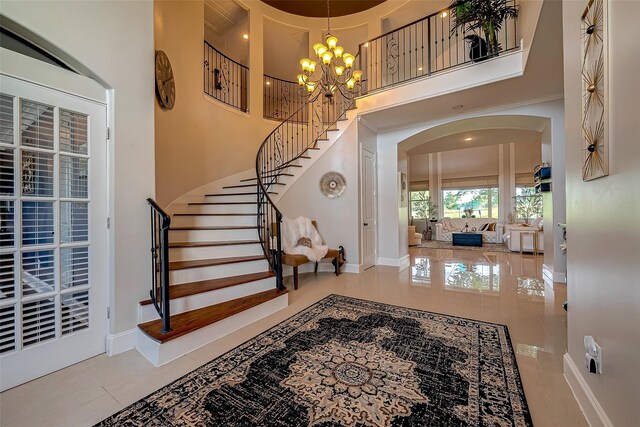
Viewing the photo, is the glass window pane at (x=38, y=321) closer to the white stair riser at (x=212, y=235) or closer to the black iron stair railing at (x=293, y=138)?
the white stair riser at (x=212, y=235)

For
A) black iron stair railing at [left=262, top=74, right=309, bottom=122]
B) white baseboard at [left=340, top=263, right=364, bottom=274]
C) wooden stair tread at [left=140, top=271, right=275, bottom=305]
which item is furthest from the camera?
black iron stair railing at [left=262, top=74, right=309, bottom=122]

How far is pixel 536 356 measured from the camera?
1.91 metres

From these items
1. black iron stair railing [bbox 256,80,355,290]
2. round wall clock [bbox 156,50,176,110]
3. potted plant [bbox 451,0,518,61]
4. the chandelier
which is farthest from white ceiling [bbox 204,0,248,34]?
potted plant [bbox 451,0,518,61]

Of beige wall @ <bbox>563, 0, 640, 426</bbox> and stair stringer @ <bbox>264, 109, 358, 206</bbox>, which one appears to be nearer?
beige wall @ <bbox>563, 0, 640, 426</bbox>

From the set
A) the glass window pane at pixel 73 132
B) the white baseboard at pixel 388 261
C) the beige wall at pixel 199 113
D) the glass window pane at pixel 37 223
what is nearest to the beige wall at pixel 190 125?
the beige wall at pixel 199 113

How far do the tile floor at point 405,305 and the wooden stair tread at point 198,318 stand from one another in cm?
20

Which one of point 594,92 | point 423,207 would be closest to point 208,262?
point 594,92

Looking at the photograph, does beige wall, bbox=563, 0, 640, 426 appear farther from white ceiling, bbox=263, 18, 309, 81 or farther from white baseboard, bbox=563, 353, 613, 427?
white ceiling, bbox=263, 18, 309, 81

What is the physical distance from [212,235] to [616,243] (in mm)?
3586

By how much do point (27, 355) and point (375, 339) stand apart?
8.26 feet

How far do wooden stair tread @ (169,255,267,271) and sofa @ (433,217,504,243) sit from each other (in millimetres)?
8561

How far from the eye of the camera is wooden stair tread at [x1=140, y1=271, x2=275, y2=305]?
7.50 ft

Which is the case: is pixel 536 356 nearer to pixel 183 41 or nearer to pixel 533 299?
pixel 533 299

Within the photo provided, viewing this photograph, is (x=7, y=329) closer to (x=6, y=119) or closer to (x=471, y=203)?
(x=6, y=119)
